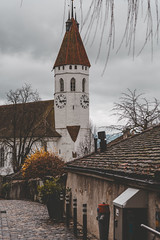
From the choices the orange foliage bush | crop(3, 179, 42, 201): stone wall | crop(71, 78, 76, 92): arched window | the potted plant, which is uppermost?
crop(71, 78, 76, 92): arched window

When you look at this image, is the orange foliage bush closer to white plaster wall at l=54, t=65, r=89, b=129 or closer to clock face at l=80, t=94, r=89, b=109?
white plaster wall at l=54, t=65, r=89, b=129

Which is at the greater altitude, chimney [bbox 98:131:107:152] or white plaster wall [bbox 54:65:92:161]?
white plaster wall [bbox 54:65:92:161]

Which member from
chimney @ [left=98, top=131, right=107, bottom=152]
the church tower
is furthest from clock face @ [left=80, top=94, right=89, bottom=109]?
chimney @ [left=98, top=131, right=107, bottom=152]

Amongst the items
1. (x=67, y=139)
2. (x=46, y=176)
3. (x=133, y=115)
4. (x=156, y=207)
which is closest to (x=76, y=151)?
(x=67, y=139)

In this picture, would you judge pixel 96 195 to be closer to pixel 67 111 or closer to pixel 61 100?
pixel 67 111

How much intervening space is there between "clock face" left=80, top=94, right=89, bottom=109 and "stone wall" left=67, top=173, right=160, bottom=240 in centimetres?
4637

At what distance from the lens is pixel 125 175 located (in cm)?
858

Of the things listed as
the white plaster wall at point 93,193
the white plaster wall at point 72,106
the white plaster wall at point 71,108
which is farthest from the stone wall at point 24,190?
the white plaster wall at point 72,106

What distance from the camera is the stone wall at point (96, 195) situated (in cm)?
729

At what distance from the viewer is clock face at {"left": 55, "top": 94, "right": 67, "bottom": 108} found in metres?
62.6

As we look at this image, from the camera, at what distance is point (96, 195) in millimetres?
11781

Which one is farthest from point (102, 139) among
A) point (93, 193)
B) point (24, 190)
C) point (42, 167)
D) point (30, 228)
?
point (24, 190)

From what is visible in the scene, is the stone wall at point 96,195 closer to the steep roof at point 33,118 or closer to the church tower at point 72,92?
the steep roof at point 33,118

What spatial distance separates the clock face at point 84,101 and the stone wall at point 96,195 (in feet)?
152
